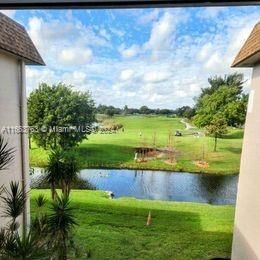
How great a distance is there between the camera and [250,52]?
8.97 ft

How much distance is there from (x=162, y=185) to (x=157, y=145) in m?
0.45

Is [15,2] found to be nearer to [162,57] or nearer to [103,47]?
[103,47]

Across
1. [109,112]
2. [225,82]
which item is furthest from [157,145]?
[225,82]

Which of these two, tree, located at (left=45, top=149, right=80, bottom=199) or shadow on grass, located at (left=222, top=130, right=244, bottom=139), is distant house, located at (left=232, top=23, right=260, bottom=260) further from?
tree, located at (left=45, top=149, right=80, bottom=199)

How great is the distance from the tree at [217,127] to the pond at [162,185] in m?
0.43

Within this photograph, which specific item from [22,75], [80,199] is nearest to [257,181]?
[80,199]

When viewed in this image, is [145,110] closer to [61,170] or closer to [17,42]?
[61,170]

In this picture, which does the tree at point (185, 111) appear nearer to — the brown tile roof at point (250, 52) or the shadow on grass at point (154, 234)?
the brown tile roof at point (250, 52)

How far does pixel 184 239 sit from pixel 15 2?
290 cm

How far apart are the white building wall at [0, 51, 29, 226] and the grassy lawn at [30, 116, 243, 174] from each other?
0.69ft

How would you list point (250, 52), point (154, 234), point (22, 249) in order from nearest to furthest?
1. point (22, 249)
2. point (250, 52)
3. point (154, 234)

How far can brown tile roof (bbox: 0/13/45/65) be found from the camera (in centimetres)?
295

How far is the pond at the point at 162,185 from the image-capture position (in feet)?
10.8

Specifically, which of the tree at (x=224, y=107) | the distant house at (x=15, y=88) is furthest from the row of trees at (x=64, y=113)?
the tree at (x=224, y=107)
